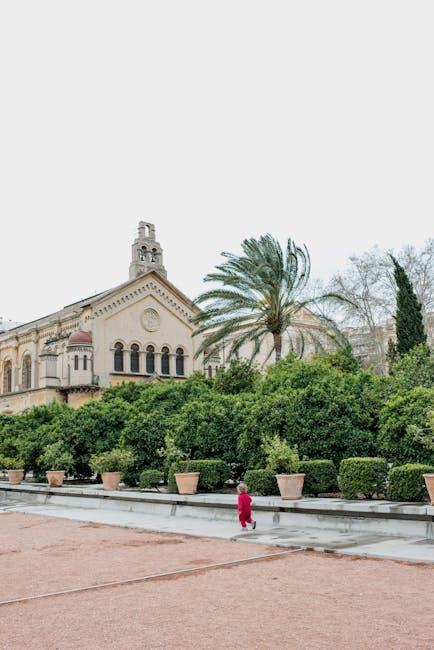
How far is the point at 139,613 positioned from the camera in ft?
23.2

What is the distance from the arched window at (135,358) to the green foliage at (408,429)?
3973 cm

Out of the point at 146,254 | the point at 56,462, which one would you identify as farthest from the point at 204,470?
the point at 146,254

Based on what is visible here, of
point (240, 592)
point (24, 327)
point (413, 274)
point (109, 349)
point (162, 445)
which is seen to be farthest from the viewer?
point (24, 327)

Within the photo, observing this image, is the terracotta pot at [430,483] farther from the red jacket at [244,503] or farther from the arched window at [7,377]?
the arched window at [7,377]

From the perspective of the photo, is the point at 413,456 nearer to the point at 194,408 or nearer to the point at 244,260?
the point at 194,408

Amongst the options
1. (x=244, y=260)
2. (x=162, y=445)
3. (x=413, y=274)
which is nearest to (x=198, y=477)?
(x=162, y=445)

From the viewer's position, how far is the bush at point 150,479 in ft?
65.6

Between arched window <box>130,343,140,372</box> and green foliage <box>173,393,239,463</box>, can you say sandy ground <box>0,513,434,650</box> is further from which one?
arched window <box>130,343,140,372</box>

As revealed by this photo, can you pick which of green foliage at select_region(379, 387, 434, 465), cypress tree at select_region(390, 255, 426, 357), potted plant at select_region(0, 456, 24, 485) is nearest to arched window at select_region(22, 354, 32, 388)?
potted plant at select_region(0, 456, 24, 485)

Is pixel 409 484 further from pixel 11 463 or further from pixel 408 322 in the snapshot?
pixel 408 322

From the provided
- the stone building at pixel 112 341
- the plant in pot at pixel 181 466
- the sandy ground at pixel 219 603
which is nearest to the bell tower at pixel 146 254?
the stone building at pixel 112 341

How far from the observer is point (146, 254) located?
5875 centimetres

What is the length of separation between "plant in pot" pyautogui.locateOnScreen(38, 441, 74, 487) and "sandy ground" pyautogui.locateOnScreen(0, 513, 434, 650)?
41.5 ft

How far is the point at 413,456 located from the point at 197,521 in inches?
198
